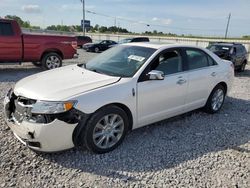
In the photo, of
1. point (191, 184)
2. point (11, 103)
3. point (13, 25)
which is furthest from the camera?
point (13, 25)

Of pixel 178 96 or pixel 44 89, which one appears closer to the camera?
pixel 44 89

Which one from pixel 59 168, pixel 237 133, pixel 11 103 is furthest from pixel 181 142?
pixel 11 103

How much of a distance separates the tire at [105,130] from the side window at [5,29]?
6.88 metres

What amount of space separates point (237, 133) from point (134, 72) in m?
2.31

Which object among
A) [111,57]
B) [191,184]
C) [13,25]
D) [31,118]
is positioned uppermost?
[13,25]

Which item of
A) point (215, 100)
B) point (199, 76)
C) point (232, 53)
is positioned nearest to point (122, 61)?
point (199, 76)

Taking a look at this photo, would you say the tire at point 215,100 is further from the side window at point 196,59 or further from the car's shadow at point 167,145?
the side window at point 196,59

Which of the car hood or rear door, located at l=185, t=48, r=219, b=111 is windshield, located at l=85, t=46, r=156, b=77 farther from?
rear door, located at l=185, t=48, r=219, b=111

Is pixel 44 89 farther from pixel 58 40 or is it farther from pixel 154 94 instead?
pixel 58 40

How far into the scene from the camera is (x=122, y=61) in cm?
423

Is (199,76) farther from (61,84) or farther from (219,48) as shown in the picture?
(219,48)

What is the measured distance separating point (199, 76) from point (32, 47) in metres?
6.71

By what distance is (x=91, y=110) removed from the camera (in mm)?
3234

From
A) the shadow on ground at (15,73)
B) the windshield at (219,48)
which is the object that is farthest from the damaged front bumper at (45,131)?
the windshield at (219,48)
